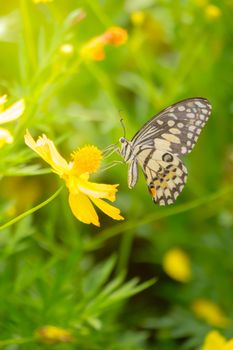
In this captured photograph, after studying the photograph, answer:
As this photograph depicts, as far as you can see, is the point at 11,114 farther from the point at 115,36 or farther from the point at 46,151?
the point at 115,36

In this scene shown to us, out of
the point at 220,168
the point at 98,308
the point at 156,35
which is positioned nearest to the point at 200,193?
the point at 220,168

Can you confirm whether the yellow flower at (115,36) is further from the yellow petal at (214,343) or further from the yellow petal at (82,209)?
the yellow petal at (214,343)

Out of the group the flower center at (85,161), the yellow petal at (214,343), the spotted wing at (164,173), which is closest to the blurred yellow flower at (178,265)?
the yellow petal at (214,343)

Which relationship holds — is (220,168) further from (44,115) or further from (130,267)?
(44,115)

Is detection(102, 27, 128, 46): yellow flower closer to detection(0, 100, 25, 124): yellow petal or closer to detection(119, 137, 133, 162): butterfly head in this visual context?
detection(119, 137, 133, 162): butterfly head

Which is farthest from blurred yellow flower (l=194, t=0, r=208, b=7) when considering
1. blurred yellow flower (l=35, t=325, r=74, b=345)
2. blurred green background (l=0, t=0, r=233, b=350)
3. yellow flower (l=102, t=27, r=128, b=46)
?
blurred yellow flower (l=35, t=325, r=74, b=345)
